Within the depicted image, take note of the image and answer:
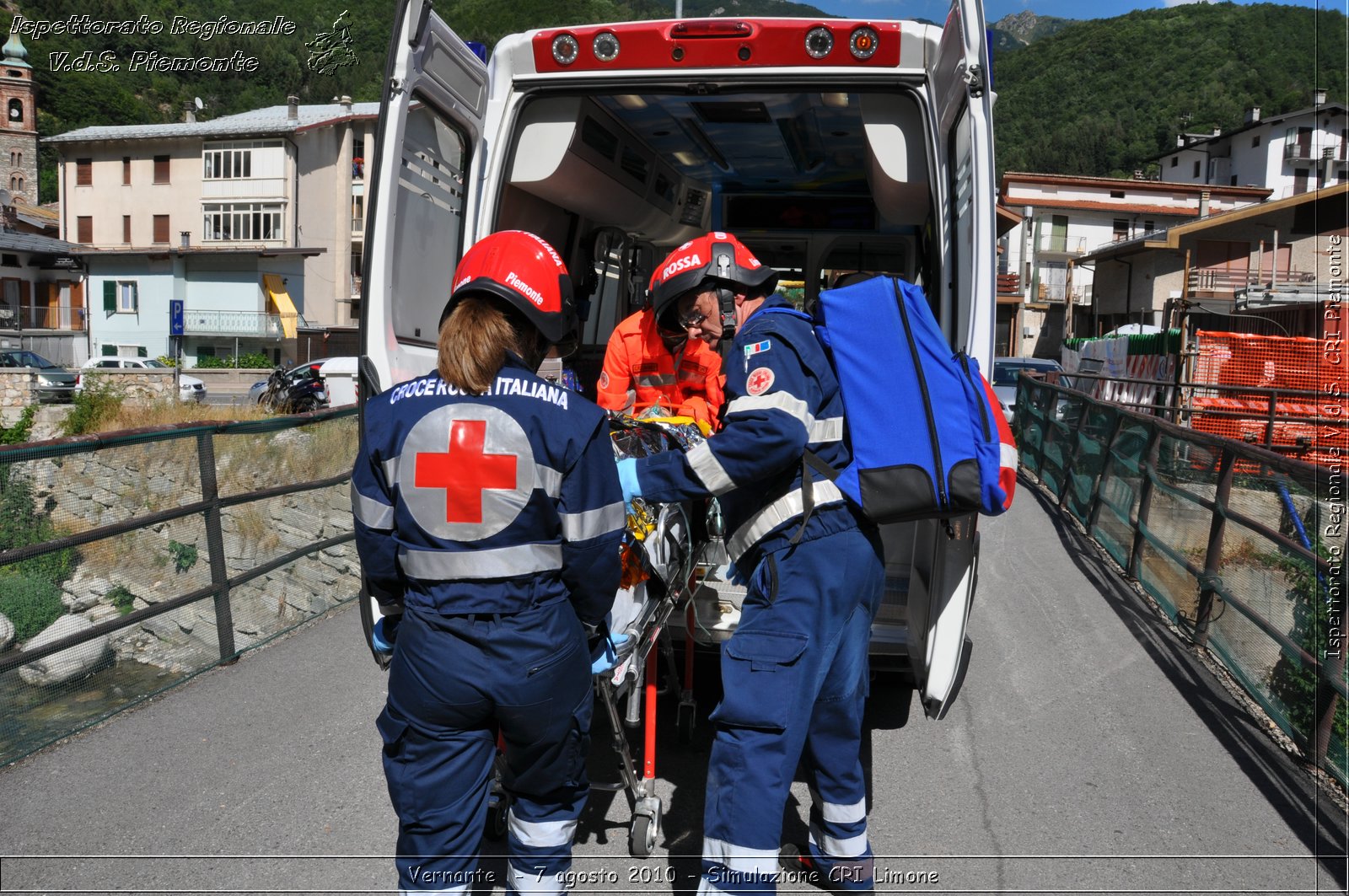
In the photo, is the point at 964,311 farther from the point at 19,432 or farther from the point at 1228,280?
the point at 1228,280

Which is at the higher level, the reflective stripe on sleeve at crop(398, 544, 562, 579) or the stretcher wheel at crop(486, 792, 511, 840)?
the reflective stripe on sleeve at crop(398, 544, 562, 579)

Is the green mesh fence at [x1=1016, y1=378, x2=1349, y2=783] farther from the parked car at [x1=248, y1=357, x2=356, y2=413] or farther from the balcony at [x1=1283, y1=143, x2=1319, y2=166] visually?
the balcony at [x1=1283, y1=143, x2=1319, y2=166]

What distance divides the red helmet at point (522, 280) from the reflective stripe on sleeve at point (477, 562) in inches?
22.4

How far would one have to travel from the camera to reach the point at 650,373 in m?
5.15

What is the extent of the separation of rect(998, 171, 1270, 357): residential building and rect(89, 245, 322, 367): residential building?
36282 millimetres

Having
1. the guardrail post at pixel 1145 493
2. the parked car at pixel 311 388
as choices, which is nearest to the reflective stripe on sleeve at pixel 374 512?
the guardrail post at pixel 1145 493

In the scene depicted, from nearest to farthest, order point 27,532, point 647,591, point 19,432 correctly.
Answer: point 647,591 → point 27,532 → point 19,432

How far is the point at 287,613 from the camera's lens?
6578mm

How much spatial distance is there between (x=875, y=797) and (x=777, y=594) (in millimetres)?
1616

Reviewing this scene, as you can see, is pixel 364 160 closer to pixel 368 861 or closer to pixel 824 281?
pixel 824 281

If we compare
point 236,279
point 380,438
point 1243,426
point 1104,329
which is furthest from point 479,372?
point 236,279

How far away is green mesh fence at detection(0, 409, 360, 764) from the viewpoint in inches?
175

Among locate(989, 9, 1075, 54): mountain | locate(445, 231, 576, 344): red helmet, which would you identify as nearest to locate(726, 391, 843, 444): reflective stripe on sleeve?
locate(445, 231, 576, 344): red helmet

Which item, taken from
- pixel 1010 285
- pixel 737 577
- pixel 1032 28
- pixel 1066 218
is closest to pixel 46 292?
pixel 1010 285
